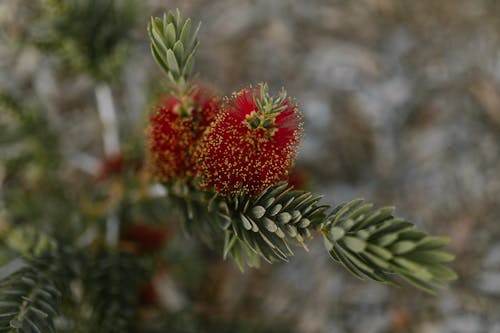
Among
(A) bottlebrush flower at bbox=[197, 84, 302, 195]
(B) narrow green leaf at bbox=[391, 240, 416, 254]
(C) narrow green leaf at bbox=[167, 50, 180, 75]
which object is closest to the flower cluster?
(A) bottlebrush flower at bbox=[197, 84, 302, 195]

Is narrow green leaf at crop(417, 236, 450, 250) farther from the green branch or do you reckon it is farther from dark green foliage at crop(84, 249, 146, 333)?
dark green foliage at crop(84, 249, 146, 333)

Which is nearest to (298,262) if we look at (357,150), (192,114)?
(357,150)

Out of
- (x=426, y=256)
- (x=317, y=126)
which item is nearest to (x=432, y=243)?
(x=426, y=256)

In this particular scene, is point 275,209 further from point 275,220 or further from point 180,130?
point 180,130

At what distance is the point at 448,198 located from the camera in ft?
7.25

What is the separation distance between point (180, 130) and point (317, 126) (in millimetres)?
1609

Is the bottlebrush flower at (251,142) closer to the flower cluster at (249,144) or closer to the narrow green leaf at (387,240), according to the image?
the flower cluster at (249,144)

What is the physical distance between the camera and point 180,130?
101 cm

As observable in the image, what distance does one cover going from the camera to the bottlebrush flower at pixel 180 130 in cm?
101

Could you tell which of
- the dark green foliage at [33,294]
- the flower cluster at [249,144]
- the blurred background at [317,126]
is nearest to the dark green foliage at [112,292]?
the dark green foliage at [33,294]

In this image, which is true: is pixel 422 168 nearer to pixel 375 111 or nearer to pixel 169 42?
pixel 375 111

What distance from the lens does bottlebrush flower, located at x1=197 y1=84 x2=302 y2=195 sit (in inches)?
33.3

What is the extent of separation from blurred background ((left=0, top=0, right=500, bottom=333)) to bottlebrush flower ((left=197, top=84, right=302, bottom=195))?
0.75m

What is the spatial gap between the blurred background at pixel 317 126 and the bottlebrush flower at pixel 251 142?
75 centimetres
